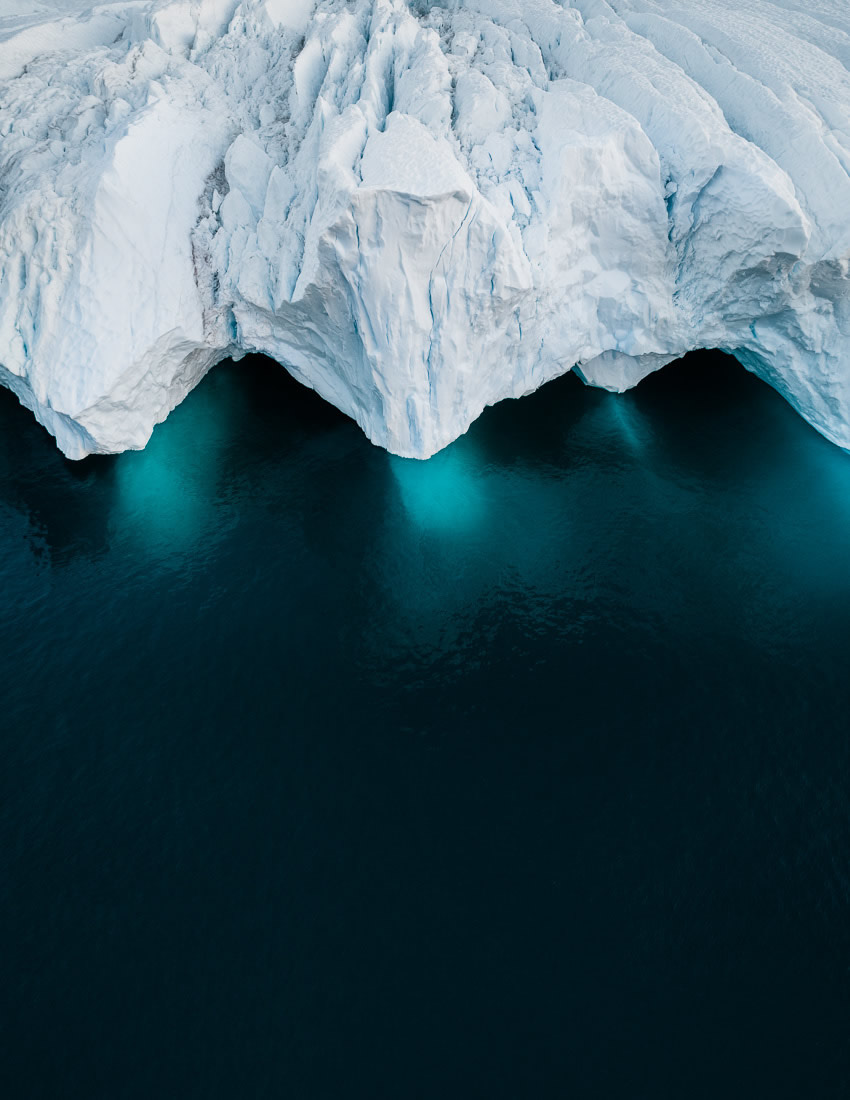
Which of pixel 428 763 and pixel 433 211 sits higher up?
pixel 433 211

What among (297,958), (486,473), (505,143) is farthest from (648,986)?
(505,143)

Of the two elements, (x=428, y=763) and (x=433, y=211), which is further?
(x=433, y=211)

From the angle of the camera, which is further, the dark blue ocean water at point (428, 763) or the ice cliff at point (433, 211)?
the ice cliff at point (433, 211)

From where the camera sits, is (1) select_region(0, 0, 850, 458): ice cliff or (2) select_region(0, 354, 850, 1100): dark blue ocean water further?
(1) select_region(0, 0, 850, 458): ice cliff

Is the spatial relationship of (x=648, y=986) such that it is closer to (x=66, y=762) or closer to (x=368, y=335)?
(x=66, y=762)
